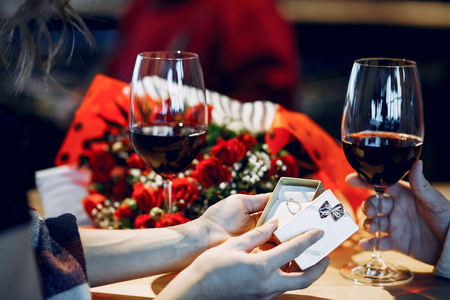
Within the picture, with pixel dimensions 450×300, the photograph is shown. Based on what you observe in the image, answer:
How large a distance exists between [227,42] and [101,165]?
130 cm

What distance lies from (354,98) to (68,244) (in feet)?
1.80

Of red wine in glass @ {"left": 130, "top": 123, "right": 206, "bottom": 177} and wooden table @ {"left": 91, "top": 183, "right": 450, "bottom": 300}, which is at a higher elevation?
red wine in glass @ {"left": 130, "top": 123, "right": 206, "bottom": 177}

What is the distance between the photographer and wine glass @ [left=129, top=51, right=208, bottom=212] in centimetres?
91

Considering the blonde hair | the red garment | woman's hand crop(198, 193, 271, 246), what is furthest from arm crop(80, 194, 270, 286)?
the red garment

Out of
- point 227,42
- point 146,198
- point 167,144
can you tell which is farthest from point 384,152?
point 227,42

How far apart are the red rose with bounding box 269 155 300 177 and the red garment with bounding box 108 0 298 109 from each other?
1175mm

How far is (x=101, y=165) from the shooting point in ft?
4.04

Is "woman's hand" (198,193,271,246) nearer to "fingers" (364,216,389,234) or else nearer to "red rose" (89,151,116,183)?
"fingers" (364,216,389,234)

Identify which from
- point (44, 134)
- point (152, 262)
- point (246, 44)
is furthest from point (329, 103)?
point (152, 262)

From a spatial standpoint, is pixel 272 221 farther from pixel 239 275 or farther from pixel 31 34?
pixel 31 34

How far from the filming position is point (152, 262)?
89 centimetres

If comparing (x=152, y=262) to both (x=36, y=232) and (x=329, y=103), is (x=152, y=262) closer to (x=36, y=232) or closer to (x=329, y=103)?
(x=36, y=232)

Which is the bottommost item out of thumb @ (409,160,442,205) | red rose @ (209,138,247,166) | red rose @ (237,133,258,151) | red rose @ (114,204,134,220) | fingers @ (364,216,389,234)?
fingers @ (364,216,389,234)

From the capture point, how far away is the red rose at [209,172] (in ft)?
3.42
